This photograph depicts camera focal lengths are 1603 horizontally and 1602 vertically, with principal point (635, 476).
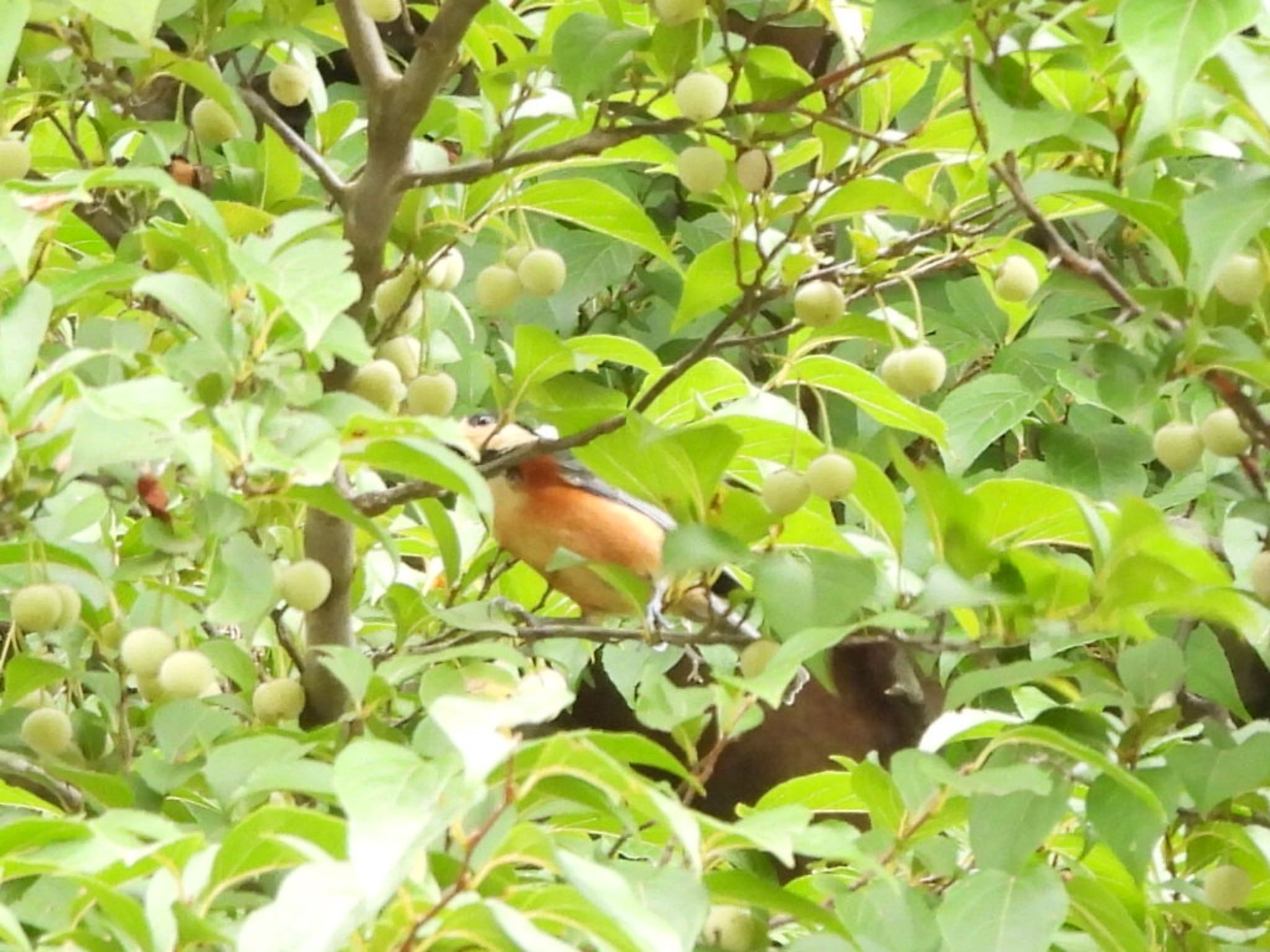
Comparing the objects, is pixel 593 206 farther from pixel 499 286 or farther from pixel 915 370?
pixel 915 370

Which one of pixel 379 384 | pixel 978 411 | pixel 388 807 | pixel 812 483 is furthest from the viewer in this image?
pixel 978 411

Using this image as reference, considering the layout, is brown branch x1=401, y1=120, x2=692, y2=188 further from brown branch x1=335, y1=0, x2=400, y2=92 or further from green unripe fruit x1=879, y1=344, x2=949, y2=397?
green unripe fruit x1=879, y1=344, x2=949, y2=397

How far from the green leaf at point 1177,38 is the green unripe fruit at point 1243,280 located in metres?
0.21

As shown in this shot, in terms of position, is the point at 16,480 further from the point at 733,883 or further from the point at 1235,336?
the point at 1235,336

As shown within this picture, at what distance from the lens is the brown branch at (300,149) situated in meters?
1.07

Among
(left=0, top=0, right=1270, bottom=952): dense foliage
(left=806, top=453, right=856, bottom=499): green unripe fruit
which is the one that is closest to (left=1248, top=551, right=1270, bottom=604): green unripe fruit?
(left=0, top=0, right=1270, bottom=952): dense foliage

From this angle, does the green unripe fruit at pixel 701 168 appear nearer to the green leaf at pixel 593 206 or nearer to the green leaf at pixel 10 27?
the green leaf at pixel 593 206

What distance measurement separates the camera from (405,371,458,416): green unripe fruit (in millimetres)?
1085

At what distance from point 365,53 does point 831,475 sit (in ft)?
1.31

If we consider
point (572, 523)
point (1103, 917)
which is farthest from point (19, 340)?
point (572, 523)

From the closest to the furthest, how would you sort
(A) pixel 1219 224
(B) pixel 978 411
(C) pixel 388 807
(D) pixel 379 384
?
(C) pixel 388 807 < (A) pixel 1219 224 < (D) pixel 379 384 < (B) pixel 978 411

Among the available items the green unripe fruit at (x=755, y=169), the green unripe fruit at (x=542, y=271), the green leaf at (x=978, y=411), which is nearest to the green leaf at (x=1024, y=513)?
the green unripe fruit at (x=755, y=169)

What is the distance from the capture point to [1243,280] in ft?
2.72

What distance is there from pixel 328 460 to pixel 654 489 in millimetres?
296
